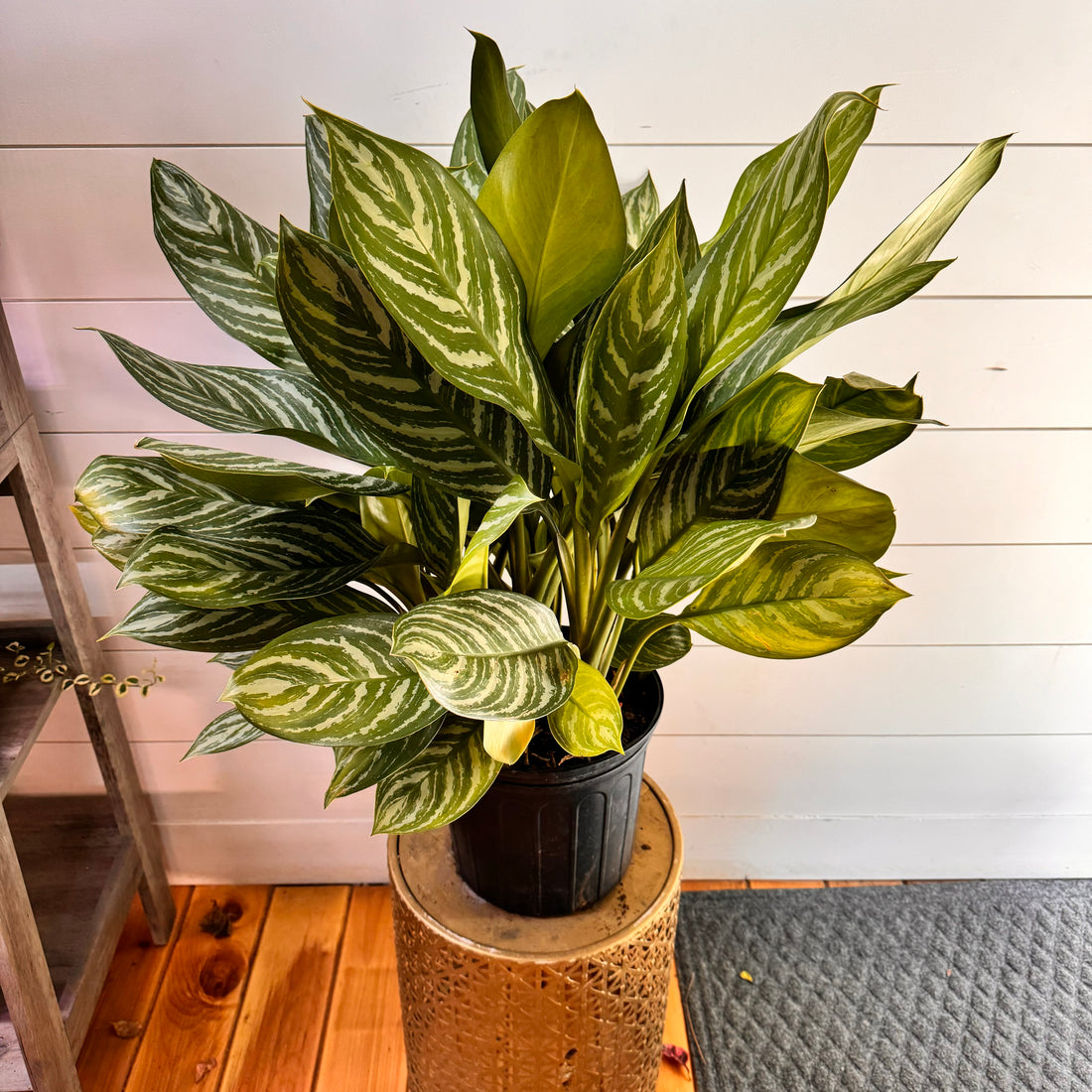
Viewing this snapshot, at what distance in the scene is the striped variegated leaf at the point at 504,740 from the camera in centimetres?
58

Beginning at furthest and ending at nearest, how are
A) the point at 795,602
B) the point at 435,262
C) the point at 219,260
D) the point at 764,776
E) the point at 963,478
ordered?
the point at 764,776 → the point at 963,478 → the point at 219,260 → the point at 795,602 → the point at 435,262

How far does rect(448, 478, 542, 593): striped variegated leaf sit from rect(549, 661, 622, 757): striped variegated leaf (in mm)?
115

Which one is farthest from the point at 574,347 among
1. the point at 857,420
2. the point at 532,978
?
the point at 532,978

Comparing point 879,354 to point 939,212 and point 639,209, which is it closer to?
point 639,209

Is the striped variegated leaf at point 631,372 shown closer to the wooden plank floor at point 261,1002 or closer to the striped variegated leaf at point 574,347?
the striped variegated leaf at point 574,347

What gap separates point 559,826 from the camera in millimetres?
759

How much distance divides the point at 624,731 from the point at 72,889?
838 millimetres

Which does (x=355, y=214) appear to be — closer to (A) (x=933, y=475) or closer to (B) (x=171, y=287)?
(B) (x=171, y=287)

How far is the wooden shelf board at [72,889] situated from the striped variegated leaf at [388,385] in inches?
34.4

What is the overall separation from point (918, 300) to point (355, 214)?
2.54 feet

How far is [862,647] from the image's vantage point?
1254 mm

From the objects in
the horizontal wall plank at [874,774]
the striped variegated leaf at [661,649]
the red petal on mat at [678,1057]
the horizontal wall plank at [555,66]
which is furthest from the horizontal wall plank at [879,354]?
the red petal on mat at [678,1057]

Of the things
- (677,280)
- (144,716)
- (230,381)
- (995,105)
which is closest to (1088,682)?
(995,105)

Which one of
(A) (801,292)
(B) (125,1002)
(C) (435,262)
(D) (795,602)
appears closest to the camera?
(C) (435,262)
